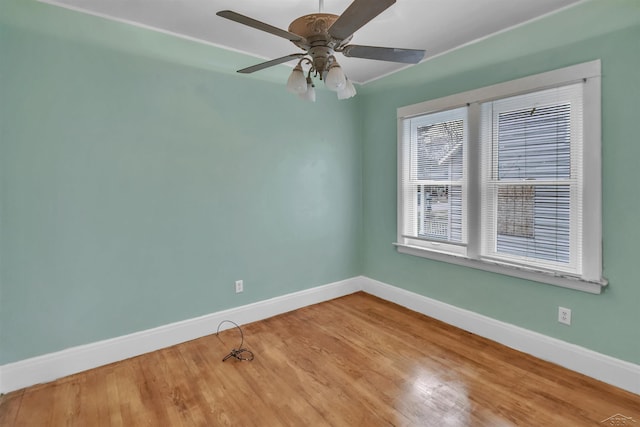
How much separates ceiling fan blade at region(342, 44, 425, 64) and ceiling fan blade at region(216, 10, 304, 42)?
28 centimetres

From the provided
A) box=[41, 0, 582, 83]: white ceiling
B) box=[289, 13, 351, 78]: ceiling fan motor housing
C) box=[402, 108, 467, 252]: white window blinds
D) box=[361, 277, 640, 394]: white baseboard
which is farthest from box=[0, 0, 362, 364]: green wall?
box=[289, 13, 351, 78]: ceiling fan motor housing

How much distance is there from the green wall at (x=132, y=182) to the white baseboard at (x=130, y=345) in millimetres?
66

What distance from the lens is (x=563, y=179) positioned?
2.36 metres

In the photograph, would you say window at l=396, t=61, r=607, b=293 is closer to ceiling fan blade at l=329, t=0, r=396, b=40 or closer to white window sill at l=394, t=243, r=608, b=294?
white window sill at l=394, t=243, r=608, b=294

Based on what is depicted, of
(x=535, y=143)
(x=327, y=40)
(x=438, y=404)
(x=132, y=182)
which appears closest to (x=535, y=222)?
(x=535, y=143)

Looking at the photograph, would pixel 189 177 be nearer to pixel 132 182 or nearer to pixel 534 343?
pixel 132 182

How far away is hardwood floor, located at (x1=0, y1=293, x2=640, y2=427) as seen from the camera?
1878 mm

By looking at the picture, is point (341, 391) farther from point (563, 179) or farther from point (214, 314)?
point (563, 179)

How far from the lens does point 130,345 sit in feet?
8.36

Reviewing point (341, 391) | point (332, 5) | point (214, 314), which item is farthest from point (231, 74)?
point (341, 391)

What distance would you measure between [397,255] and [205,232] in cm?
208

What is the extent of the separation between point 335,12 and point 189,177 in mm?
1730

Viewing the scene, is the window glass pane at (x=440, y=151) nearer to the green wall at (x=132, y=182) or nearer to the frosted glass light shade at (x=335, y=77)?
the green wall at (x=132, y=182)

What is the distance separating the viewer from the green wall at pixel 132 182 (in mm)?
2148
